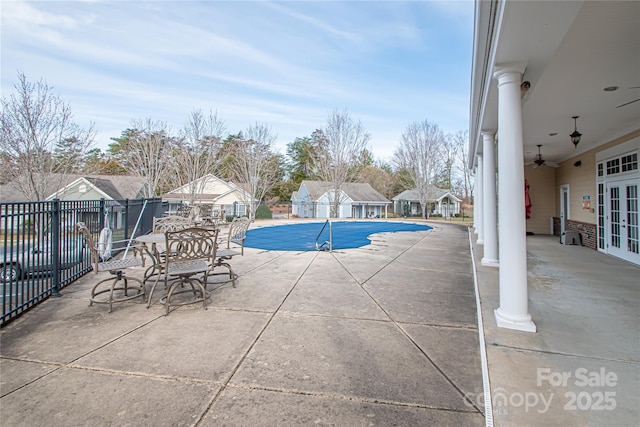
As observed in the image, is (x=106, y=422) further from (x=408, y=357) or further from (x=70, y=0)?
(x=70, y=0)

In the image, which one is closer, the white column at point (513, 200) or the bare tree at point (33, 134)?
the white column at point (513, 200)

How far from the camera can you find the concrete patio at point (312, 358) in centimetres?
187

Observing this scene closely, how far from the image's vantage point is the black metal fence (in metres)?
3.31

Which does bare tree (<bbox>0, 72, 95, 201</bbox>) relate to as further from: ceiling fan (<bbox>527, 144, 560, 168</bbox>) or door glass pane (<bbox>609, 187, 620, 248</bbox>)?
door glass pane (<bbox>609, 187, 620, 248</bbox>)

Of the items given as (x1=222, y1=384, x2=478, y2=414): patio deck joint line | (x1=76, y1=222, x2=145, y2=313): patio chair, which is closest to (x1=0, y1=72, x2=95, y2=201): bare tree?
(x1=76, y1=222, x2=145, y2=313): patio chair

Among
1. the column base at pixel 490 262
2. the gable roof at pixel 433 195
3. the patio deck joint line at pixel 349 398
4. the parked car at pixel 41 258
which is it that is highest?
the gable roof at pixel 433 195

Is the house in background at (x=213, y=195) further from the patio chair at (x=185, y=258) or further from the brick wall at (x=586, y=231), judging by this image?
the brick wall at (x=586, y=231)

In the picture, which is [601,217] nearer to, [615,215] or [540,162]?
[615,215]

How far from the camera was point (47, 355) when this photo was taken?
254 centimetres

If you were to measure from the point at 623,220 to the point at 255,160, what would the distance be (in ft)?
67.6

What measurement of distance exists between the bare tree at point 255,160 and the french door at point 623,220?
1944 cm

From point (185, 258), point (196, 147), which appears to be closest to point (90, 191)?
point (196, 147)

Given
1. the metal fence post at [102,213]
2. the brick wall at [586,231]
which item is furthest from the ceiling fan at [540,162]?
the metal fence post at [102,213]

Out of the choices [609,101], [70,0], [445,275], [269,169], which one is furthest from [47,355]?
[269,169]
